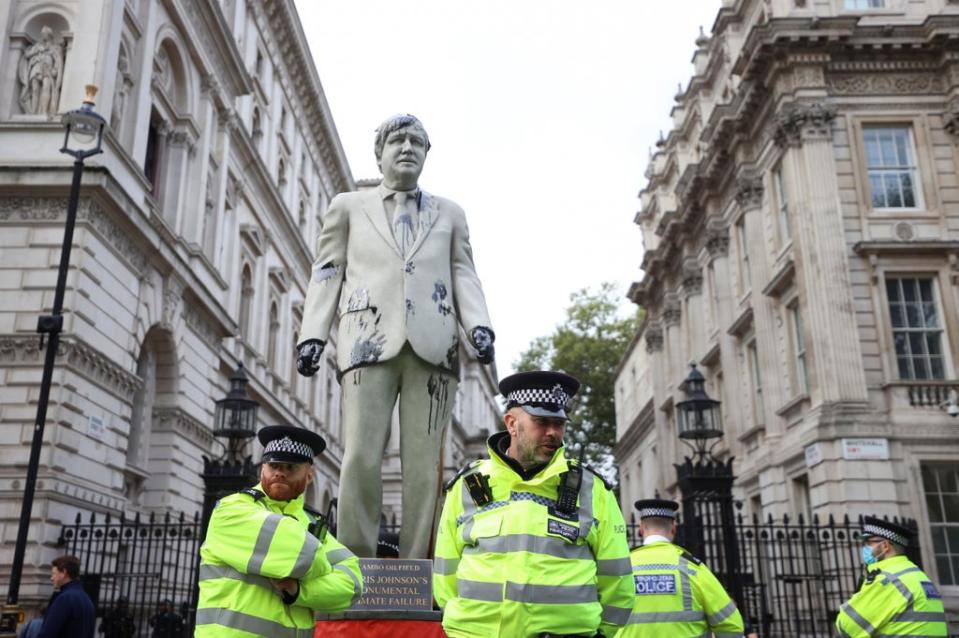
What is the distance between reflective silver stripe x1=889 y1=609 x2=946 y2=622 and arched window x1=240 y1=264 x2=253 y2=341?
24.1 metres

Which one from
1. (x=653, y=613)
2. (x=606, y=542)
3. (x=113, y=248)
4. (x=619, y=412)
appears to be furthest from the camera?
(x=619, y=412)

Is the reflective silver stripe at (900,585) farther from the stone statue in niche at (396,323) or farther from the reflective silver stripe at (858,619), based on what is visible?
the stone statue in niche at (396,323)

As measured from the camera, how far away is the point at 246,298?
94.2 ft

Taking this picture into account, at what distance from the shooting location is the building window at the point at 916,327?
2002 centimetres

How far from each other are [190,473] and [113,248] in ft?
21.9

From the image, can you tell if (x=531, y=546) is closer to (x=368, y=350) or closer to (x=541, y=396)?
(x=541, y=396)

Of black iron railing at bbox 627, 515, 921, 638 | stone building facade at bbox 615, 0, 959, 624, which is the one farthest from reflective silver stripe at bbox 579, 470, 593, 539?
stone building facade at bbox 615, 0, 959, 624

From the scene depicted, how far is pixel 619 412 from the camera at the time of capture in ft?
178

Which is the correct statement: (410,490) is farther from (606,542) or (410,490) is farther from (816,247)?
(816,247)

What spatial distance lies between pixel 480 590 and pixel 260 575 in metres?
0.97

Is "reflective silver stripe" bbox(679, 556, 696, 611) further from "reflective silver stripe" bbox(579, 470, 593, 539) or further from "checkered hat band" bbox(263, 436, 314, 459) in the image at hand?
"checkered hat band" bbox(263, 436, 314, 459)

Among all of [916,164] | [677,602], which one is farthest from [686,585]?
[916,164]

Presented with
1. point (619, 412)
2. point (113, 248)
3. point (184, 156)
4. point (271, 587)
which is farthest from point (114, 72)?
point (619, 412)

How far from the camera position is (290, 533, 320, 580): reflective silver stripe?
3537 millimetres
